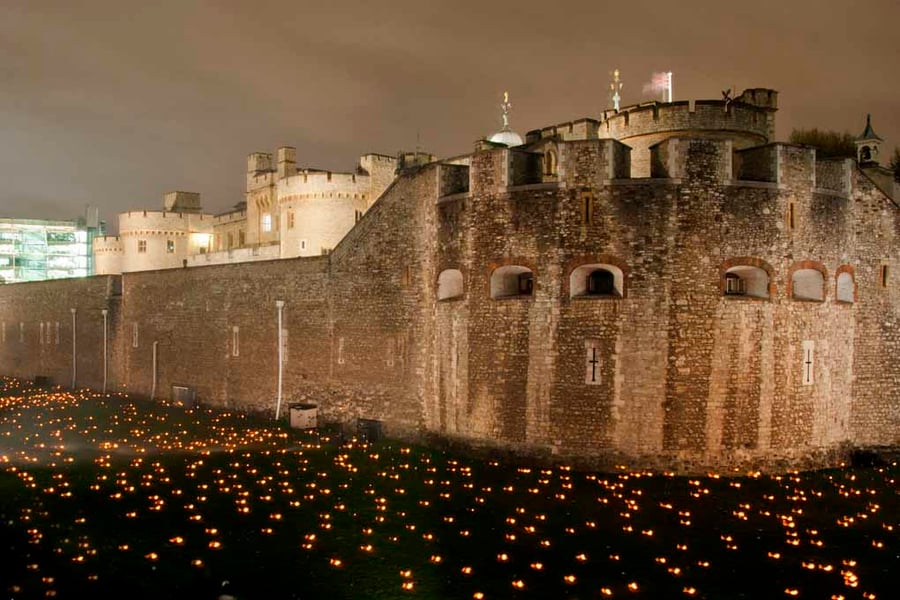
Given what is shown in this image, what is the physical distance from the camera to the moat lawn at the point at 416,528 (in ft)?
30.3

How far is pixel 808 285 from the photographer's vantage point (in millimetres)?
15625

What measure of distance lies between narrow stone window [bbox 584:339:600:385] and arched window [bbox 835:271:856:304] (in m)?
5.48

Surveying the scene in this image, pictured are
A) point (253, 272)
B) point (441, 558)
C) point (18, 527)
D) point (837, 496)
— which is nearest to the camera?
point (441, 558)

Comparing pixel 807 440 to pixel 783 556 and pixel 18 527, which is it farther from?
pixel 18 527

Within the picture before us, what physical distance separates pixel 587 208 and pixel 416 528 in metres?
7.09

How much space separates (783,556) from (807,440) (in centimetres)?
559

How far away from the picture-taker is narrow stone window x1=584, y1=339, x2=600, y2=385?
15.0 m

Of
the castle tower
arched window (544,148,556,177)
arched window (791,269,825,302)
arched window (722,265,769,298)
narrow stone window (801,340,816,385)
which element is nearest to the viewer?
arched window (722,265,769,298)

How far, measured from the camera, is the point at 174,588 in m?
8.93

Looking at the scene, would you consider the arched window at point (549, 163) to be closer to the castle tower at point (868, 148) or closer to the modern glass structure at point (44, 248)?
the castle tower at point (868, 148)

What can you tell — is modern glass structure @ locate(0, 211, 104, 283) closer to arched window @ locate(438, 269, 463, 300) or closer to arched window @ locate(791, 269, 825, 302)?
arched window @ locate(438, 269, 463, 300)

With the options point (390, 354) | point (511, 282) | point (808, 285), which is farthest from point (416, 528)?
point (808, 285)

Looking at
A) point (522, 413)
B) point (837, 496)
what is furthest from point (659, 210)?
point (837, 496)

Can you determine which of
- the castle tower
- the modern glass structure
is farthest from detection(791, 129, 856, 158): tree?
the modern glass structure
